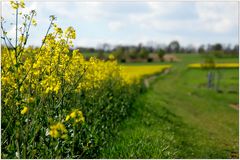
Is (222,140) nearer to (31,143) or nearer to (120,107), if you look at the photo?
(120,107)

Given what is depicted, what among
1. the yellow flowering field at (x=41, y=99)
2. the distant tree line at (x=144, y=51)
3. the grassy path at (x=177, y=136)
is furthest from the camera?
the distant tree line at (x=144, y=51)

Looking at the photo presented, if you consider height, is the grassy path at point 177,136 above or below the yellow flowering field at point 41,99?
below

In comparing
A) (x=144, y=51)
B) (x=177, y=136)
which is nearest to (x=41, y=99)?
(x=177, y=136)

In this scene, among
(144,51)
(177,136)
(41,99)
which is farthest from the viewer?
(144,51)

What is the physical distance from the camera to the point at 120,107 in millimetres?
9531

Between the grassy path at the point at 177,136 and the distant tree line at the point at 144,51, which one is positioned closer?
the grassy path at the point at 177,136

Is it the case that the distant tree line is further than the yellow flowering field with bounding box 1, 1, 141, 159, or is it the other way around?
the distant tree line

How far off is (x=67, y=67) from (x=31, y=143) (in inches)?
42.7

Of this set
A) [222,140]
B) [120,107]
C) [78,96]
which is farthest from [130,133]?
[222,140]

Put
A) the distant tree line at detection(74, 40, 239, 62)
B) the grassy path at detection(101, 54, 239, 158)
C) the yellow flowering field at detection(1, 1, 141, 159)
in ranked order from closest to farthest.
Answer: the yellow flowering field at detection(1, 1, 141, 159)
the grassy path at detection(101, 54, 239, 158)
the distant tree line at detection(74, 40, 239, 62)

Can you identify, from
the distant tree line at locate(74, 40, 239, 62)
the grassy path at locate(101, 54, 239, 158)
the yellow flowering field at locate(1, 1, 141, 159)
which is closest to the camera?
the yellow flowering field at locate(1, 1, 141, 159)

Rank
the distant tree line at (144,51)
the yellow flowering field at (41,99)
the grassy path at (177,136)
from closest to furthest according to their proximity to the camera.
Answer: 1. the yellow flowering field at (41,99)
2. the grassy path at (177,136)
3. the distant tree line at (144,51)

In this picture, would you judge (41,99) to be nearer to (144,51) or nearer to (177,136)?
(177,136)

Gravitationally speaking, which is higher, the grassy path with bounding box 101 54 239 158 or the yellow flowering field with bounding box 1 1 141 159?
the yellow flowering field with bounding box 1 1 141 159
